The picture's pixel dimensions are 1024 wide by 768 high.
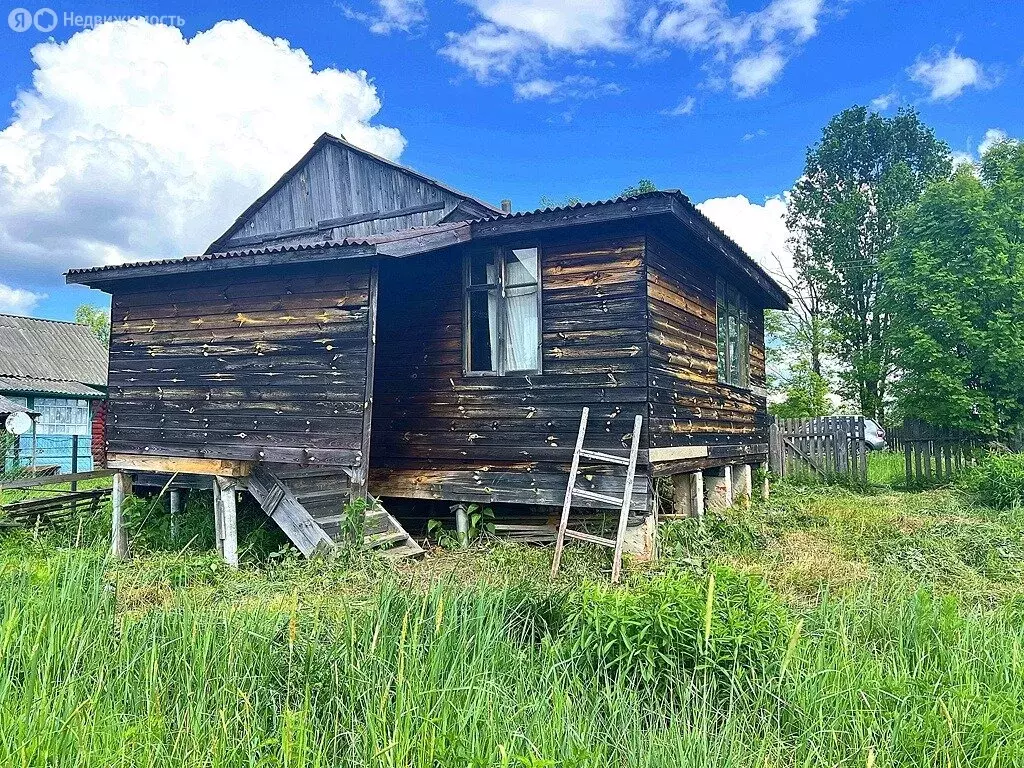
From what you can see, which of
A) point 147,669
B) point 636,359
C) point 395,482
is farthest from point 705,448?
point 147,669

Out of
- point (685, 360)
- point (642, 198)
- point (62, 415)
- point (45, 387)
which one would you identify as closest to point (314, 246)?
point (642, 198)

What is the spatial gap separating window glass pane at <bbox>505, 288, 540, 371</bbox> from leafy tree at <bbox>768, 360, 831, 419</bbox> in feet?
59.7

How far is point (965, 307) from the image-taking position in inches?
551

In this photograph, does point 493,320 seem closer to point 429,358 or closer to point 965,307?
point 429,358

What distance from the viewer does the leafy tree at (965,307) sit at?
13.6 metres

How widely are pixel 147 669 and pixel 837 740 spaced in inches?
136

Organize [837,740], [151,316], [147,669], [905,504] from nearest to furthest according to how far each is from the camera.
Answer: [837,740]
[147,669]
[151,316]
[905,504]

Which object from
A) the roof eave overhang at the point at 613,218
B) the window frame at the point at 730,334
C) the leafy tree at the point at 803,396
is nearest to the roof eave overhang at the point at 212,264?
the roof eave overhang at the point at 613,218

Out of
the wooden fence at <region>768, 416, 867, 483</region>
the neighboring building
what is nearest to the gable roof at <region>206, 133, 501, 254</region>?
the wooden fence at <region>768, 416, 867, 483</region>

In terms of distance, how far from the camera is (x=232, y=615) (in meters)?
4.10

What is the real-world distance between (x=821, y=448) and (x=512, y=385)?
1003 centimetres

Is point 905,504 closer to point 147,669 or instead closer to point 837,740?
point 837,740

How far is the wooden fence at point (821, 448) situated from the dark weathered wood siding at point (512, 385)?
936 cm

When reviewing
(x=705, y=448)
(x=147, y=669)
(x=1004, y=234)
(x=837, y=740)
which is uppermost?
(x=1004, y=234)
